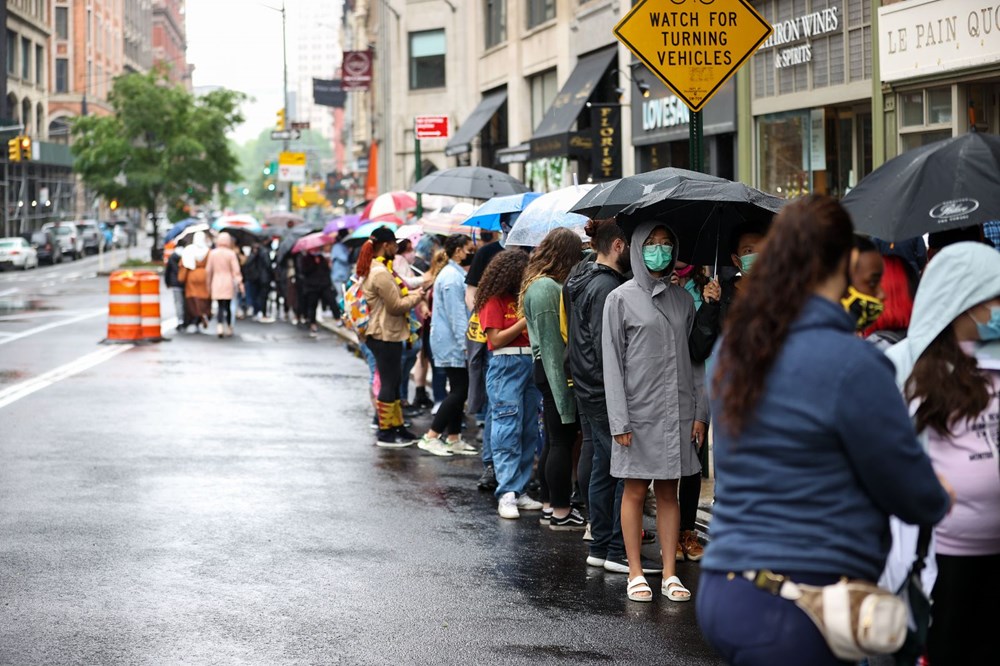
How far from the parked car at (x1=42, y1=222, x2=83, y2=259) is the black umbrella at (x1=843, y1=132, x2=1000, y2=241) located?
66560mm

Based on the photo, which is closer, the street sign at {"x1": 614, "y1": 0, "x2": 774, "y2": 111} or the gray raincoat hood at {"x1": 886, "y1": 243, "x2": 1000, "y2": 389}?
the gray raincoat hood at {"x1": 886, "y1": 243, "x2": 1000, "y2": 389}

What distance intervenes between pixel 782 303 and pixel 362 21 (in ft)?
229

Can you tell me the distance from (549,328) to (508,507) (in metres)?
1.48

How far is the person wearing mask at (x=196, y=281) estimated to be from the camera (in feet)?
89.6

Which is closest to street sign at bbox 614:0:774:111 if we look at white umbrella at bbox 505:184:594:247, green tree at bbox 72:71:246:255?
white umbrella at bbox 505:184:594:247

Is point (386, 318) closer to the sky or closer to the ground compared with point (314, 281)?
closer to the ground

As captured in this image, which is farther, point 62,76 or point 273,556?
point 62,76

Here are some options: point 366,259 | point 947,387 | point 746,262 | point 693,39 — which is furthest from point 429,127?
point 947,387

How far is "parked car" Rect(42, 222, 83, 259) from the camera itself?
70000mm

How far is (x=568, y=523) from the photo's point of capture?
9.74 m

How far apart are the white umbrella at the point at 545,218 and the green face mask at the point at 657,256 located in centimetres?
347

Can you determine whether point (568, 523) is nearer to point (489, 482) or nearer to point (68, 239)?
point (489, 482)

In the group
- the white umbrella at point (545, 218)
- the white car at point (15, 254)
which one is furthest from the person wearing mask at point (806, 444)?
the white car at point (15, 254)

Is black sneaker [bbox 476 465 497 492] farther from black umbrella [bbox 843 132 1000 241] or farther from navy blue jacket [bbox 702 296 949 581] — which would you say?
navy blue jacket [bbox 702 296 949 581]
